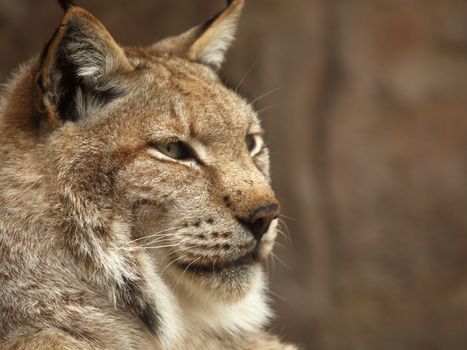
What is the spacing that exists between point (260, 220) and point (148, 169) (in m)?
0.58

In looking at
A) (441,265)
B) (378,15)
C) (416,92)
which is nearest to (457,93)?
(416,92)

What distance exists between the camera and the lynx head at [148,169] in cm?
402

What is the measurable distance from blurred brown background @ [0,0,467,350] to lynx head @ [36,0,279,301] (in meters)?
4.28

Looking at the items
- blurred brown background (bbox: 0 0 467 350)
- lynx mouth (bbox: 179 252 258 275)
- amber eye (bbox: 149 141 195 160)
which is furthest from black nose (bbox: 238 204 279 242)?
blurred brown background (bbox: 0 0 467 350)

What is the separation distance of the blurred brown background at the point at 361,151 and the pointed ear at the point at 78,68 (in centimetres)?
424

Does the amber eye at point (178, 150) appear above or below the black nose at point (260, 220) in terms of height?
above

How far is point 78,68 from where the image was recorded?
4.16m

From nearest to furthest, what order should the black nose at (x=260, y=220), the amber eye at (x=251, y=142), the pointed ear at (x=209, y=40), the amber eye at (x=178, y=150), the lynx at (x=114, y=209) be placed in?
the lynx at (x=114, y=209)
the black nose at (x=260, y=220)
the amber eye at (x=178, y=150)
the amber eye at (x=251, y=142)
the pointed ear at (x=209, y=40)

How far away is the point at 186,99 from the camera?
4.36 meters

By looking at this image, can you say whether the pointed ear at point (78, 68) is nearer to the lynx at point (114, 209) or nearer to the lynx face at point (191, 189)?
the lynx at point (114, 209)

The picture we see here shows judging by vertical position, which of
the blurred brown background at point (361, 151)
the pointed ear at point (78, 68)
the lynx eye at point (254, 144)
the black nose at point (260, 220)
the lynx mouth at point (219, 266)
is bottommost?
the blurred brown background at point (361, 151)

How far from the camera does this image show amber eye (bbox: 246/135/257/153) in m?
4.74

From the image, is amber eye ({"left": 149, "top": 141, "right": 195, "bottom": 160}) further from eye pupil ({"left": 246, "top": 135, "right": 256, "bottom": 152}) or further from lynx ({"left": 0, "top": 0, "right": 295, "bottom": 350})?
eye pupil ({"left": 246, "top": 135, "right": 256, "bottom": 152})

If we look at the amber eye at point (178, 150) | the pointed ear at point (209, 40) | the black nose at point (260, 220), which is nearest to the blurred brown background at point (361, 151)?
the pointed ear at point (209, 40)
